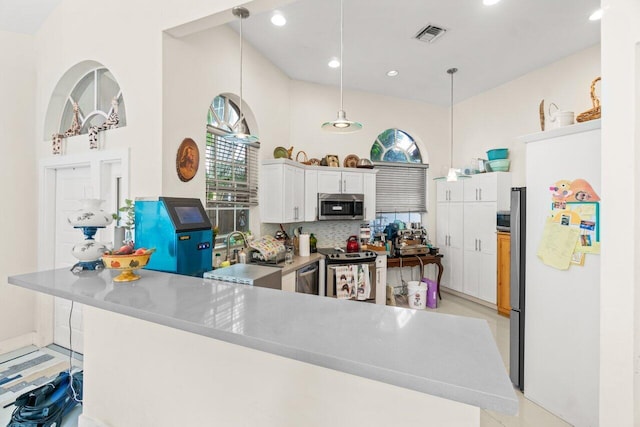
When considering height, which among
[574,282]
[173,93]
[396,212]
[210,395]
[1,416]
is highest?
[173,93]

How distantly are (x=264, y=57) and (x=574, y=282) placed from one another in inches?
154

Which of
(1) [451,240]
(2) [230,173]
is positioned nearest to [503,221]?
(1) [451,240]

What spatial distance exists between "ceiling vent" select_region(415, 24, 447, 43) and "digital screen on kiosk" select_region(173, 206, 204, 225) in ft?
9.69

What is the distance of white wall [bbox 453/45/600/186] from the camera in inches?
148

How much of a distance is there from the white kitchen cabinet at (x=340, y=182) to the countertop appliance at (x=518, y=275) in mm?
2285

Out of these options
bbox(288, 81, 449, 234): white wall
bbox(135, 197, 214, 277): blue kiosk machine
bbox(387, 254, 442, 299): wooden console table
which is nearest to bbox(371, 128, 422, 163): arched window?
bbox(288, 81, 449, 234): white wall

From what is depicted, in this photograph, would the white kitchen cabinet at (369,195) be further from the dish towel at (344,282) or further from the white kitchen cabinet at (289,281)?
the white kitchen cabinet at (289,281)

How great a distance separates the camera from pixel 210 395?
55.3 inches

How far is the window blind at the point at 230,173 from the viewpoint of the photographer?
3.15m

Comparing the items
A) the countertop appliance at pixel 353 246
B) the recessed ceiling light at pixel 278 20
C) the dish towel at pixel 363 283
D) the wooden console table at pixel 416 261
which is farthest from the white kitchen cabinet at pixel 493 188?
the recessed ceiling light at pixel 278 20

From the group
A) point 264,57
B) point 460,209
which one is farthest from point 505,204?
point 264,57

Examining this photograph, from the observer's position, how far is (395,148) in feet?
18.1

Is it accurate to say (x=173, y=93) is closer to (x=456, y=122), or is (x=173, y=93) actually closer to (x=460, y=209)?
(x=460, y=209)

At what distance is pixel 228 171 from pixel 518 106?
424 centimetres
